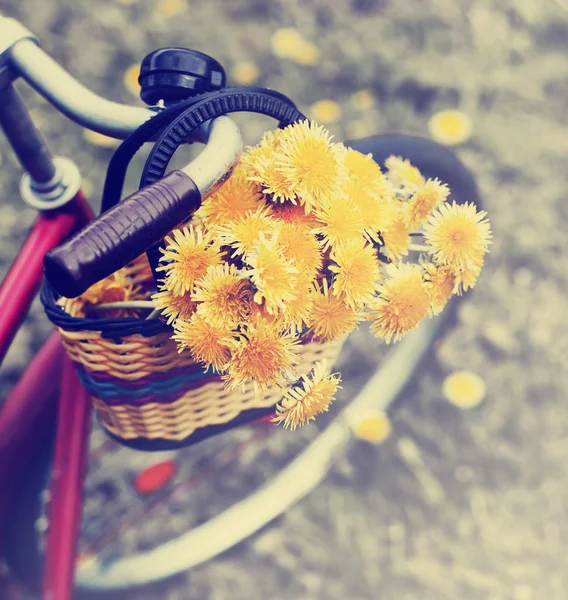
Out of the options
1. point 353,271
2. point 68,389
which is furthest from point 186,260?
point 68,389

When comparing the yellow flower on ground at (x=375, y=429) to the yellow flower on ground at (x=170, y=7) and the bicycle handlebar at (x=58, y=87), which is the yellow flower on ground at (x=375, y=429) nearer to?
the bicycle handlebar at (x=58, y=87)

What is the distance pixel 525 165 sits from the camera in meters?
1.56

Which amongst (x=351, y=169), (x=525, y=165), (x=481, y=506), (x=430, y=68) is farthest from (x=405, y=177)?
(x=430, y=68)

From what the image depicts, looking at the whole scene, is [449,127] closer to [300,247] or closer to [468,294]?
[468,294]

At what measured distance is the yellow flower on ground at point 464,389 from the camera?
136 centimetres

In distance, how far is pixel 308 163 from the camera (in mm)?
529

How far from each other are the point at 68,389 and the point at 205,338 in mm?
Answer: 398

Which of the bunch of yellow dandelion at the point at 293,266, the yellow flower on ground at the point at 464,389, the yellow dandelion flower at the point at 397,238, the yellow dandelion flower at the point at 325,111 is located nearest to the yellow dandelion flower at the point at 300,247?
the bunch of yellow dandelion at the point at 293,266

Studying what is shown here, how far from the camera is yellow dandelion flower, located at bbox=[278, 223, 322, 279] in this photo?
53 centimetres

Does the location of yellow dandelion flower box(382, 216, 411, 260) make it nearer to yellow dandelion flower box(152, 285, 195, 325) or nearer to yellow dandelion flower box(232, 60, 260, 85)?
yellow dandelion flower box(152, 285, 195, 325)

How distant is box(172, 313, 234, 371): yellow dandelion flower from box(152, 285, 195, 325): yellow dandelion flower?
0.04 feet

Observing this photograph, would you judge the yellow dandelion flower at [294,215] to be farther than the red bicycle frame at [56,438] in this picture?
No

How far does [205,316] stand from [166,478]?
89 cm

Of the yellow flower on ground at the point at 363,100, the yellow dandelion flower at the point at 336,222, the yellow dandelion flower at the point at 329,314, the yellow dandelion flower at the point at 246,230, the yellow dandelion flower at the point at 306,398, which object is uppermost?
the yellow dandelion flower at the point at 246,230
